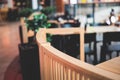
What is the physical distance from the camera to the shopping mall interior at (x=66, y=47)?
190 cm

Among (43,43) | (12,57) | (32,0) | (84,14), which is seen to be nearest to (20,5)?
(32,0)

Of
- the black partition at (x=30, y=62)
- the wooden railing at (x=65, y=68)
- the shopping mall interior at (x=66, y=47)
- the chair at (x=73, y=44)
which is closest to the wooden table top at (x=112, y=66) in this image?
the shopping mall interior at (x=66, y=47)

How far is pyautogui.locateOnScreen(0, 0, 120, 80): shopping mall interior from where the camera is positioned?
1.90 m

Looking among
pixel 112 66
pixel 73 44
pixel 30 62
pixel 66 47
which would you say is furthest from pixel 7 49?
pixel 112 66

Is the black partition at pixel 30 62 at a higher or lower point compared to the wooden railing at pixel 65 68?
lower

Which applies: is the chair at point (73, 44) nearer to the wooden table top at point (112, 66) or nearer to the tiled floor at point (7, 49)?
the tiled floor at point (7, 49)

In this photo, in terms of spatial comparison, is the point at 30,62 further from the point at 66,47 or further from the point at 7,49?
the point at 7,49

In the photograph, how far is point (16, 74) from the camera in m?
4.71

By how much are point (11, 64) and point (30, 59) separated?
6.32 feet

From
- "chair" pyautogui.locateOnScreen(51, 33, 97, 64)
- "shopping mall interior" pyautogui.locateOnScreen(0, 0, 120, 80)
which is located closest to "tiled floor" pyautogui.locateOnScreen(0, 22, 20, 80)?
"shopping mall interior" pyautogui.locateOnScreen(0, 0, 120, 80)

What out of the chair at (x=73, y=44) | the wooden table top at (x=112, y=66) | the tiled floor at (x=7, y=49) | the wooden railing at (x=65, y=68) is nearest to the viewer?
the wooden railing at (x=65, y=68)

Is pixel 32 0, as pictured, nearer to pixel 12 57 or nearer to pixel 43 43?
pixel 12 57

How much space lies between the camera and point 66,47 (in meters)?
4.84

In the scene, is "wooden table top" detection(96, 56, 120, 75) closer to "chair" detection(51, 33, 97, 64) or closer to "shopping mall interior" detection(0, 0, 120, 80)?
"shopping mall interior" detection(0, 0, 120, 80)
